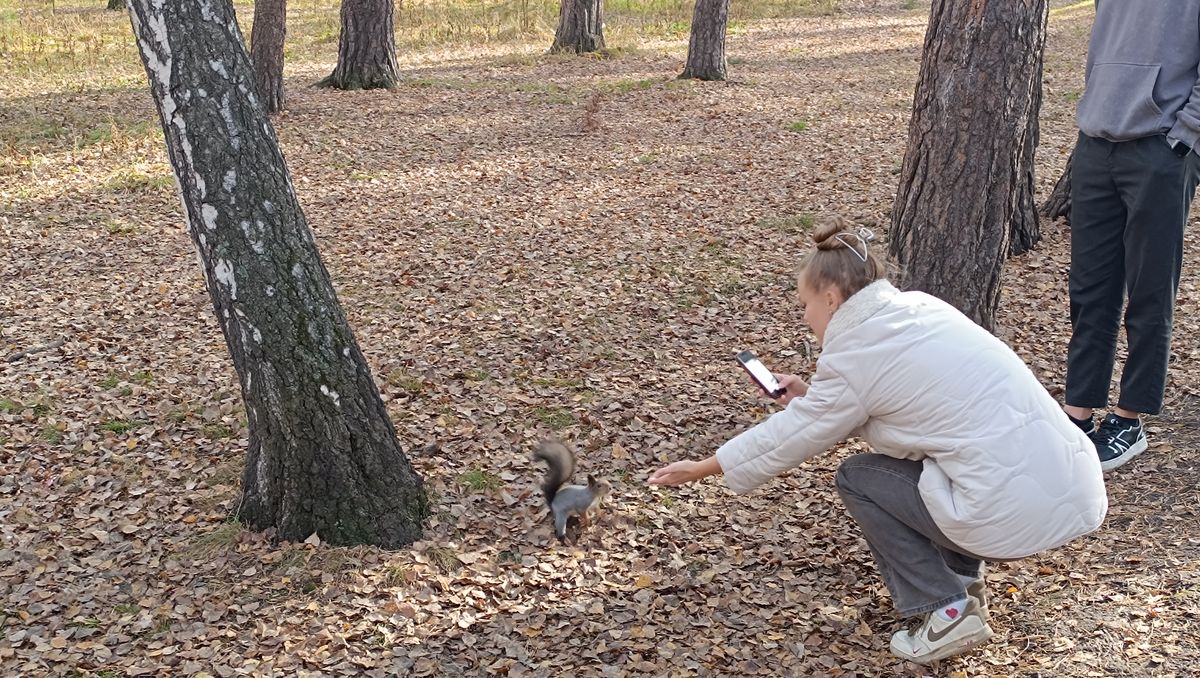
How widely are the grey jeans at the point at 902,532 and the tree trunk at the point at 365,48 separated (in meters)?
11.4

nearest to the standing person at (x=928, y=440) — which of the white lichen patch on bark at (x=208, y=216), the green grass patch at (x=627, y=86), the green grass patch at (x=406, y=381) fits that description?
the white lichen patch on bark at (x=208, y=216)

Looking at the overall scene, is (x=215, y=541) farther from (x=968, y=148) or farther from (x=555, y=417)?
(x=968, y=148)

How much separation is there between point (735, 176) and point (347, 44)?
646 cm

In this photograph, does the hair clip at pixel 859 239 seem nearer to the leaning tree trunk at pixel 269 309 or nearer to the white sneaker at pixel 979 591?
the white sneaker at pixel 979 591

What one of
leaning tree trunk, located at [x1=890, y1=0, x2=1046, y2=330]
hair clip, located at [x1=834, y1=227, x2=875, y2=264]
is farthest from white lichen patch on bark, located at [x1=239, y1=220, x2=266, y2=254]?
leaning tree trunk, located at [x1=890, y1=0, x2=1046, y2=330]

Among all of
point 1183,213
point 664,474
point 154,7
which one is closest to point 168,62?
point 154,7

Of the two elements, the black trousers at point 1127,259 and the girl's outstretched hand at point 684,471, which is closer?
the girl's outstretched hand at point 684,471

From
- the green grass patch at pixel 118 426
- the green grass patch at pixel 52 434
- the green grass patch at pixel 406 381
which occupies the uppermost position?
the green grass patch at pixel 406 381

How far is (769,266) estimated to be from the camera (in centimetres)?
725

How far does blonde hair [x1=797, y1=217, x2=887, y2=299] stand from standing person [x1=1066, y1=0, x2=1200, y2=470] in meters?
1.77

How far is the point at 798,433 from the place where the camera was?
3213mm

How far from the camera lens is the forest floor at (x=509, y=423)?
12.1ft

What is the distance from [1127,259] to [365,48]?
11022 mm

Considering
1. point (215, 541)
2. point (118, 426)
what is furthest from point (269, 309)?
point (118, 426)
